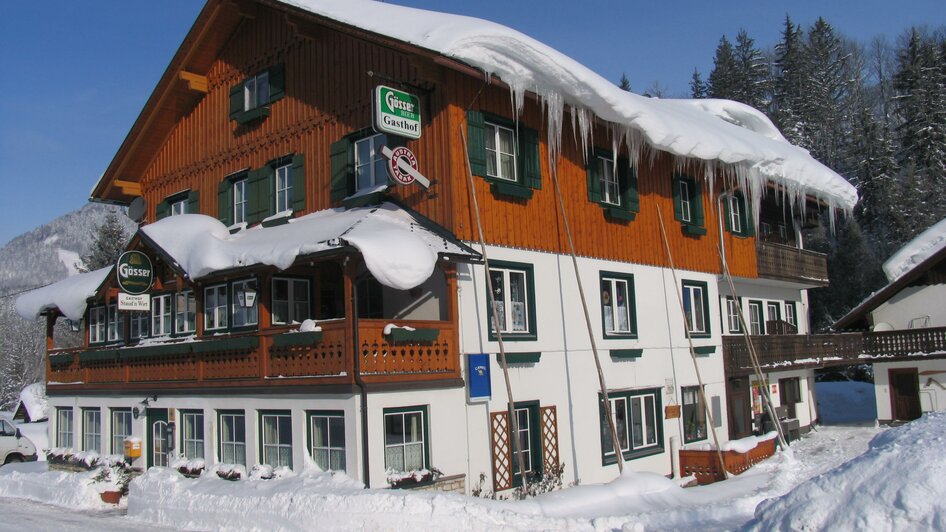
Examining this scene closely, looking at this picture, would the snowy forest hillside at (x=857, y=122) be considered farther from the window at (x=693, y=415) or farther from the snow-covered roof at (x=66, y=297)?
the snow-covered roof at (x=66, y=297)

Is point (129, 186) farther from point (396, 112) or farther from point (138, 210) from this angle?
point (396, 112)

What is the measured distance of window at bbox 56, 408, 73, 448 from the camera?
889 inches

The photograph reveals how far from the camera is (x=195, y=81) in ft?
72.4

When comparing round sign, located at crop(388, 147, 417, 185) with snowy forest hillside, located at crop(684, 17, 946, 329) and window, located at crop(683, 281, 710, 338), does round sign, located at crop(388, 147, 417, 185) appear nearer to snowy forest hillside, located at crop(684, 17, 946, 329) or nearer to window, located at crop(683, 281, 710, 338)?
window, located at crop(683, 281, 710, 338)

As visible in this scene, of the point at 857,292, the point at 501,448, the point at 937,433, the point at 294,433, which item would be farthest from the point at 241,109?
the point at 857,292

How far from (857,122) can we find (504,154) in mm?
48936

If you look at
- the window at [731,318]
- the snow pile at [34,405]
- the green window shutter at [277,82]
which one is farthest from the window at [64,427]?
the snow pile at [34,405]

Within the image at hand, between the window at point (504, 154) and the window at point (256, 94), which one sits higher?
the window at point (256, 94)

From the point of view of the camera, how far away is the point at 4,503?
17594mm

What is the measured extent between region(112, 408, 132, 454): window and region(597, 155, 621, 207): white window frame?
12.6m

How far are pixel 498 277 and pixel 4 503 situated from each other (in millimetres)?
11393

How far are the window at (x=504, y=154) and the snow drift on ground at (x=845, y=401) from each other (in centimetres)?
2219

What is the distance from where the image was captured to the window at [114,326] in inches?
854

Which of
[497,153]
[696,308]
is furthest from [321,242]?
[696,308]
